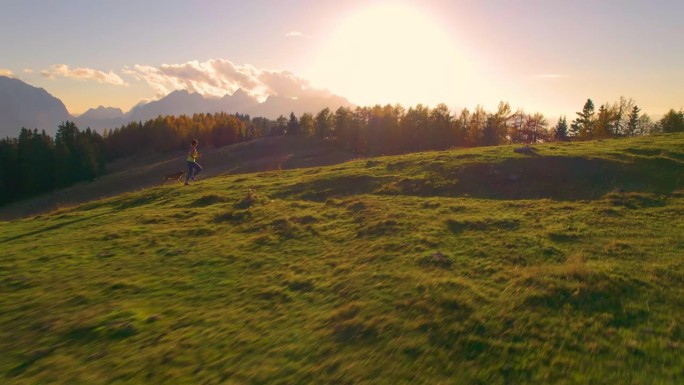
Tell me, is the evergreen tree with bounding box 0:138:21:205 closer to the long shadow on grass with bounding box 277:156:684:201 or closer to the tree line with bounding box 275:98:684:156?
the tree line with bounding box 275:98:684:156

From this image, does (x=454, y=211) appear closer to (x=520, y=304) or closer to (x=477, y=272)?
(x=477, y=272)

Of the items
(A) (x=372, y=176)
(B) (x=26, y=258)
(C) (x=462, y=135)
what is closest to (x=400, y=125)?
(C) (x=462, y=135)

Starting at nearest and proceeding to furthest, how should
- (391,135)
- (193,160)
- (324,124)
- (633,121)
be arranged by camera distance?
(193,160)
(633,121)
(391,135)
(324,124)

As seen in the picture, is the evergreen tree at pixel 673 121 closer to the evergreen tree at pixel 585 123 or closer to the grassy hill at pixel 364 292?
the evergreen tree at pixel 585 123

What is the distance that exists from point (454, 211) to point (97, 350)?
495 inches

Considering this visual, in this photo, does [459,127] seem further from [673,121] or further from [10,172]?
[10,172]

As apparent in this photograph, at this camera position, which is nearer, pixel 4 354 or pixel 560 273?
pixel 4 354

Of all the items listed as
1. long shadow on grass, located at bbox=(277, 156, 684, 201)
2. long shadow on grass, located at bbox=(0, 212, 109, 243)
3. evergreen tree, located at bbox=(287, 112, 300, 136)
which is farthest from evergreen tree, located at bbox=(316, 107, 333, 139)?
long shadow on grass, located at bbox=(0, 212, 109, 243)

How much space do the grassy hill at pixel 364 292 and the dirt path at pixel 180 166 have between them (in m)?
30.8

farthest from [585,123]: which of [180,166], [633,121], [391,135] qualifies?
[180,166]

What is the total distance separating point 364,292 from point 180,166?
7794cm

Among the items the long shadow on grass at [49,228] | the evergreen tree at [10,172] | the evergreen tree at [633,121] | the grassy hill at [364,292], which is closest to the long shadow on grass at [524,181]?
the grassy hill at [364,292]

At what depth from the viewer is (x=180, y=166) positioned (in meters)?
79.2

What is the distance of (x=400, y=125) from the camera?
88.0 metres
